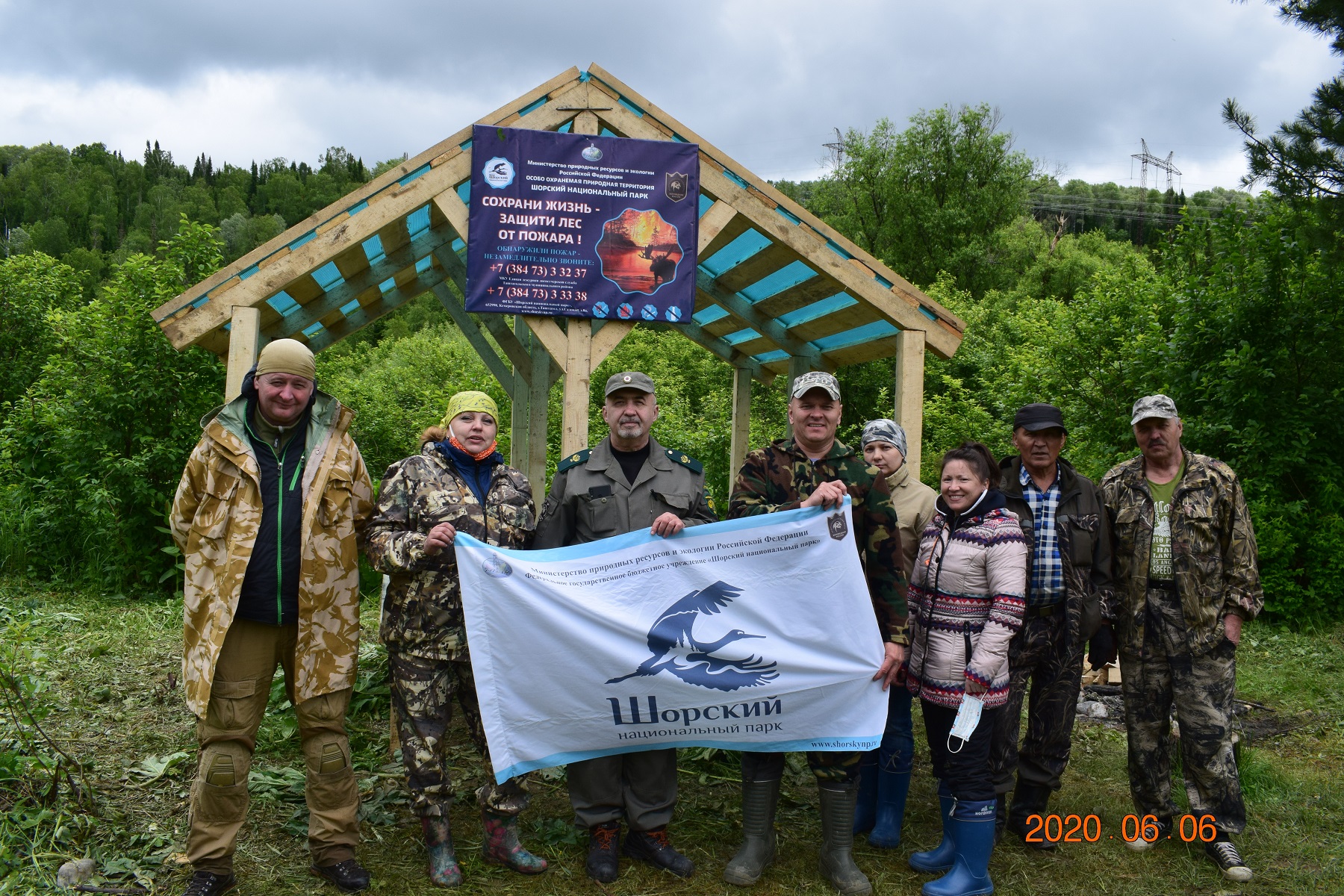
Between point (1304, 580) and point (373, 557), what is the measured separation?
9.19m

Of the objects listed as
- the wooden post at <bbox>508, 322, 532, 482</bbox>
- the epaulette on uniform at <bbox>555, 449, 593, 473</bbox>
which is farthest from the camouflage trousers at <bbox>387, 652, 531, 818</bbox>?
the wooden post at <bbox>508, 322, 532, 482</bbox>

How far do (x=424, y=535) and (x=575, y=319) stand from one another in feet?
7.00

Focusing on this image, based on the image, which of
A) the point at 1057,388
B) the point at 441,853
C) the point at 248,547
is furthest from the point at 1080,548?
the point at 1057,388

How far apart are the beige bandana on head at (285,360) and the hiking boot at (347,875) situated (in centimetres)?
207

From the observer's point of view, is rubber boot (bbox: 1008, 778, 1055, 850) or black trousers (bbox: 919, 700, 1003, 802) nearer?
black trousers (bbox: 919, 700, 1003, 802)

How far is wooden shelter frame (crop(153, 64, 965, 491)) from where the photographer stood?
5.14 meters

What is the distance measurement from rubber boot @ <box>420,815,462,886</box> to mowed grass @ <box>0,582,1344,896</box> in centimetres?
9

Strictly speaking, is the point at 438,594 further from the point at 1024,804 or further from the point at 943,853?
the point at 1024,804

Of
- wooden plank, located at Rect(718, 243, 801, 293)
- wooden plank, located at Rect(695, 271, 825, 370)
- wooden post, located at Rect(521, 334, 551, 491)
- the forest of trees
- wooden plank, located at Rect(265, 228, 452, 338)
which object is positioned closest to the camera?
wooden plank, located at Rect(718, 243, 801, 293)

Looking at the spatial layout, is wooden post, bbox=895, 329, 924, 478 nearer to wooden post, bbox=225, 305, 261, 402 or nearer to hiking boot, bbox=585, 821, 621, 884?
hiking boot, bbox=585, 821, 621, 884

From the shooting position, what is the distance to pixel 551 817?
15.4 ft

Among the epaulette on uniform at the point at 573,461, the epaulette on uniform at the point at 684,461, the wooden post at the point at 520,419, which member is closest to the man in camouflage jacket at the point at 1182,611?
the epaulette on uniform at the point at 684,461

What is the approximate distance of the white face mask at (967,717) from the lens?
3697mm

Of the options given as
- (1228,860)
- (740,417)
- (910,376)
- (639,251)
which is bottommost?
(1228,860)
